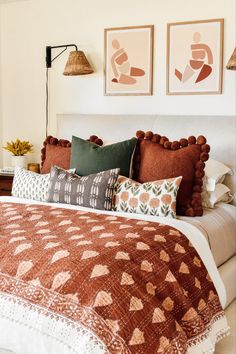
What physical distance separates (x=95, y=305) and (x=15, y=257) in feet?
1.49

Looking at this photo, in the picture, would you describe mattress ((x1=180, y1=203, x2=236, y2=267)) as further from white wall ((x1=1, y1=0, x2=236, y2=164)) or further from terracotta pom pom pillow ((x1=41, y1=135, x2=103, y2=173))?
terracotta pom pom pillow ((x1=41, y1=135, x2=103, y2=173))

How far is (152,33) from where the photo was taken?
3875 millimetres

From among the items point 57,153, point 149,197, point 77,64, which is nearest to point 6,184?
point 57,153

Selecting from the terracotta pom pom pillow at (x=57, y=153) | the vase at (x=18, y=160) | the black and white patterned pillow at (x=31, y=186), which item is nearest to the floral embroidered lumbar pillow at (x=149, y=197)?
the black and white patterned pillow at (x=31, y=186)

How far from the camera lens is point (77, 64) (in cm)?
399

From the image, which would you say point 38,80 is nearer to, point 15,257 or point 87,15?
point 87,15

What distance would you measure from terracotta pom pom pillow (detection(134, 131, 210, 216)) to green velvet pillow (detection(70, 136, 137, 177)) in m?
0.11

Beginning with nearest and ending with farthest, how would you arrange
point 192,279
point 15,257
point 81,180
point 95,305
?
point 95,305
point 15,257
point 192,279
point 81,180

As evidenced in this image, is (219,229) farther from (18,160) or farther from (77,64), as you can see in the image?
(18,160)

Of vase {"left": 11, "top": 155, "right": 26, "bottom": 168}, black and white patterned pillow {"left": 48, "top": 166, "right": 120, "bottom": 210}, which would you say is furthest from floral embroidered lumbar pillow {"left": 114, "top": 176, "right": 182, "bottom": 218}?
vase {"left": 11, "top": 155, "right": 26, "bottom": 168}

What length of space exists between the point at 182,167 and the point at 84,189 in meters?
0.65

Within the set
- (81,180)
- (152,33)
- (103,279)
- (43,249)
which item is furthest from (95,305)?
(152,33)

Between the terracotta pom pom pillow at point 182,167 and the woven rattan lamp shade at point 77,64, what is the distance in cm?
108

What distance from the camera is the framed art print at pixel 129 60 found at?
12.8 feet
